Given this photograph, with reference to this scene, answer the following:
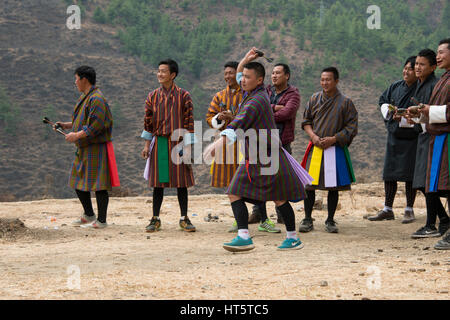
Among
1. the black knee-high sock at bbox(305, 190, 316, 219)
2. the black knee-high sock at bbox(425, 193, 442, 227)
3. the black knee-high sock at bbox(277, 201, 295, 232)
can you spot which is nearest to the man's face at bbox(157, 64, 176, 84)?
the black knee-high sock at bbox(305, 190, 316, 219)

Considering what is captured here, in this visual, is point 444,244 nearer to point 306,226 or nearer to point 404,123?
point 306,226

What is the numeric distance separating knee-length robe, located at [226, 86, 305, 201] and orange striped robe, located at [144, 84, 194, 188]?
6.20 ft

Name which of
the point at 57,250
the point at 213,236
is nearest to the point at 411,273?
the point at 213,236

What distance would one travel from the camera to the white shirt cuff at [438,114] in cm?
549

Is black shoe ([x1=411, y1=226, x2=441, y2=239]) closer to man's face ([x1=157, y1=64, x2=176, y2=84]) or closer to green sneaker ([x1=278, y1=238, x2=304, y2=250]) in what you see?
green sneaker ([x1=278, y1=238, x2=304, y2=250])

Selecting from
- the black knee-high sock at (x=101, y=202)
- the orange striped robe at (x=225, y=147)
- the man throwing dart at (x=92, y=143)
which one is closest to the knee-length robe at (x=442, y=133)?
the orange striped robe at (x=225, y=147)

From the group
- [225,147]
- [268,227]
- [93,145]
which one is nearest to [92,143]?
[93,145]

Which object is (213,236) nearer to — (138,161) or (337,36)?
(138,161)

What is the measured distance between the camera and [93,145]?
A: 24.2 ft

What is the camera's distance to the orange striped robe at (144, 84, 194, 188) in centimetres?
700

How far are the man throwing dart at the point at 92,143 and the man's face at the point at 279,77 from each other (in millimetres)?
2098

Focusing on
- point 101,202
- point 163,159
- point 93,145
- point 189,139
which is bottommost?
point 101,202

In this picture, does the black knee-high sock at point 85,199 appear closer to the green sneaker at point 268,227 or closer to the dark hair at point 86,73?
the dark hair at point 86,73

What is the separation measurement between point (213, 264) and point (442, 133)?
2541mm
